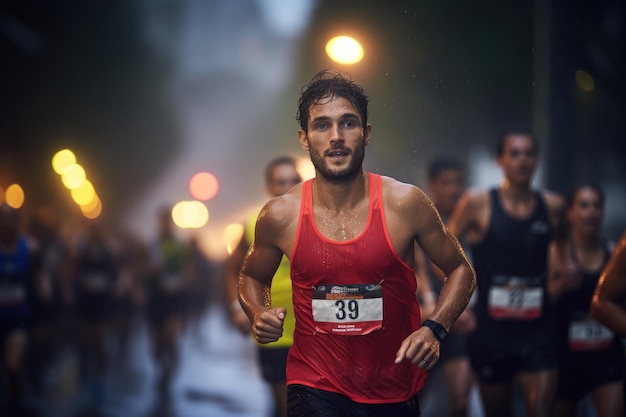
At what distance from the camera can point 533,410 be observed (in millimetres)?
5875

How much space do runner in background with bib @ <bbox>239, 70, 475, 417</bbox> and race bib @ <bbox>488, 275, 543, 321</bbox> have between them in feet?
7.00

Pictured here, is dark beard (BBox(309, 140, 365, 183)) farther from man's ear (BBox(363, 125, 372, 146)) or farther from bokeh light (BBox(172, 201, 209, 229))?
bokeh light (BBox(172, 201, 209, 229))

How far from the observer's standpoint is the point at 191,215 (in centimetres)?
4362

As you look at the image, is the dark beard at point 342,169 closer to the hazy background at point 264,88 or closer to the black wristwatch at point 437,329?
the black wristwatch at point 437,329

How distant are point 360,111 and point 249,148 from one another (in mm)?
30274

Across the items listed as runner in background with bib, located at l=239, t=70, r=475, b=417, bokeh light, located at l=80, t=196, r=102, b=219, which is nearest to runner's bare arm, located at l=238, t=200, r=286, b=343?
runner in background with bib, located at l=239, t=70, r=475, b=417

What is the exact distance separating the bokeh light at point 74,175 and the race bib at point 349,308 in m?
30.5

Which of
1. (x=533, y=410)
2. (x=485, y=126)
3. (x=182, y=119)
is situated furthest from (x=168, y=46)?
(x=533, y=410)

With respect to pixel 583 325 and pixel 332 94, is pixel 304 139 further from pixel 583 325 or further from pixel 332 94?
pixel 583 325

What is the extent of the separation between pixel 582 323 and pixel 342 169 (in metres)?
3.06

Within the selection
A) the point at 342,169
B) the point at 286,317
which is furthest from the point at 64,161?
the point at 342,169

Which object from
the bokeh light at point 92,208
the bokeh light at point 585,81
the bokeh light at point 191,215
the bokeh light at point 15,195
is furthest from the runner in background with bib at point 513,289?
the bokeh light at point 92,208

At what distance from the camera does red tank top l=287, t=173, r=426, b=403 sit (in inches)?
156

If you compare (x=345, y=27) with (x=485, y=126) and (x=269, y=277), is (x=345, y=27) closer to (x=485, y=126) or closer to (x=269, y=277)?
(x=485, y=126)
